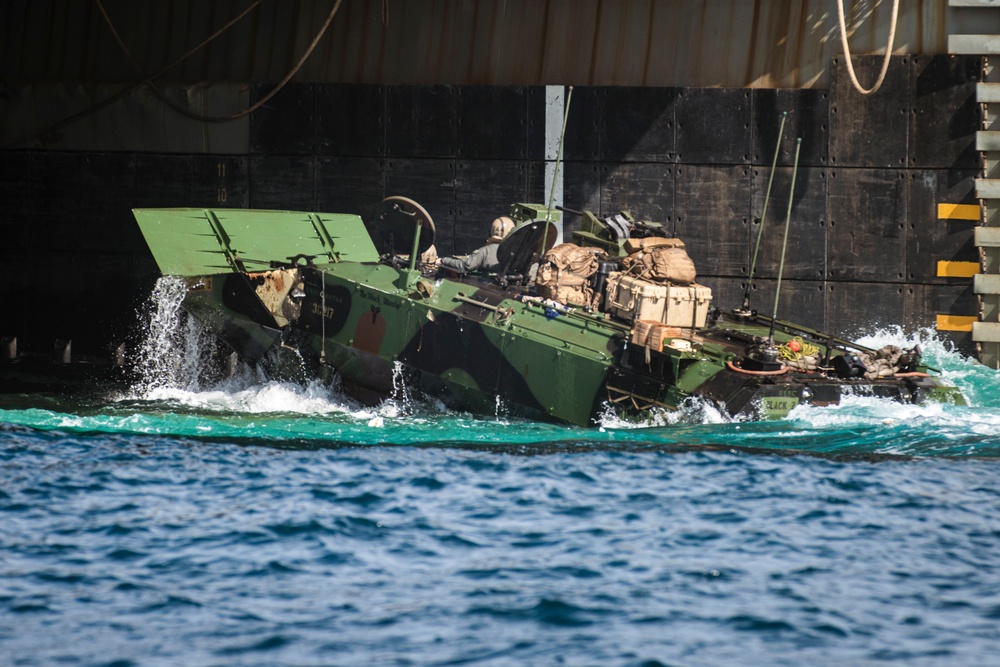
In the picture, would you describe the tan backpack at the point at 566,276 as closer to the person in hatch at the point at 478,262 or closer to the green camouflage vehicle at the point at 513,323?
the green camouflage vehicle at the point at 513,323

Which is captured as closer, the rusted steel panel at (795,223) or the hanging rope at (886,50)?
the hanging rope at (886,50)

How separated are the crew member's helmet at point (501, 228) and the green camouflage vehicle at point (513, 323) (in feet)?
0.41

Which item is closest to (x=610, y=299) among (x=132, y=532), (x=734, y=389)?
(x=734, y=389)

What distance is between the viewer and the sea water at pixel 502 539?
7430 millimetres

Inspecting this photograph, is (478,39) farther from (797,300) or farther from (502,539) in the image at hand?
(502,539)

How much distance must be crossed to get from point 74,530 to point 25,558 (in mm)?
609

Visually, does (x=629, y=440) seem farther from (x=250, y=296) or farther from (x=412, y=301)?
(x=250, y=296)

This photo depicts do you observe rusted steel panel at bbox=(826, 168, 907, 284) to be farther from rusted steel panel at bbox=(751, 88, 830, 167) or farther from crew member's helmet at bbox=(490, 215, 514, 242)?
crew member's helmet at bbox=(490, 215, 514, 242)

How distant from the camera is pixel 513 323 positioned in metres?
14.0

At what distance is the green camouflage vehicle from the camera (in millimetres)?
13344

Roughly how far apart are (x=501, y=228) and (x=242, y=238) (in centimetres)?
309

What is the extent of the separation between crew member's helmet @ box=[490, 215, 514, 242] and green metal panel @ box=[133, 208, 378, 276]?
1590 mm

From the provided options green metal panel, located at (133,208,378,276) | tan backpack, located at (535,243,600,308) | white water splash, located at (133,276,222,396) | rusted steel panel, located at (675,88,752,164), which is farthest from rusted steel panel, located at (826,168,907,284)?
white water splash, located at (133,276,222,396)

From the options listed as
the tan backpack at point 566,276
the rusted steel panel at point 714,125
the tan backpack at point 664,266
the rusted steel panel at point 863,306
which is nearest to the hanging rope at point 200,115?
the rusted steel panel at point 714,125
